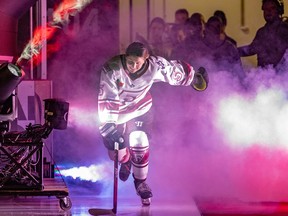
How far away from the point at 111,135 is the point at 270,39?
6.97ft

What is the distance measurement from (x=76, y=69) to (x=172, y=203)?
1753 millimetres

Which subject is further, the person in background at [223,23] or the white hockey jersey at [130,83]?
the person in background at [223,23]

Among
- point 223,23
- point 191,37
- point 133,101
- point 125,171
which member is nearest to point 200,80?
Result: point 133,101

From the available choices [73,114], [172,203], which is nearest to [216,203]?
[172,203]

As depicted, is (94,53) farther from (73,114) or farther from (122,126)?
(122,126)

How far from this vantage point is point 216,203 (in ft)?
21.1

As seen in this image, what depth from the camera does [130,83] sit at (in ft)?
20.6

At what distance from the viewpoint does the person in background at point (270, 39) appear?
7246 mm

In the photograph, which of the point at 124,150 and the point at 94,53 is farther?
the point at 94,53

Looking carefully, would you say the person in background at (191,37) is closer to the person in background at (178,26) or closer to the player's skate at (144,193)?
the person in background at (178,26)

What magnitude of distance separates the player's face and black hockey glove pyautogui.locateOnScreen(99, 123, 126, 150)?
53cm

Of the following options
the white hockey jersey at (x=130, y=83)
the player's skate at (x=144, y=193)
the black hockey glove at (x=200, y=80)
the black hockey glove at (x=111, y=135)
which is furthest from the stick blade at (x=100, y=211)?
the black hockey glove at (x=200, y=80)

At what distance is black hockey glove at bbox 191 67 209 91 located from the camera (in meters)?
6.59

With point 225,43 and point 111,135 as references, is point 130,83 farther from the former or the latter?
point 225,43
